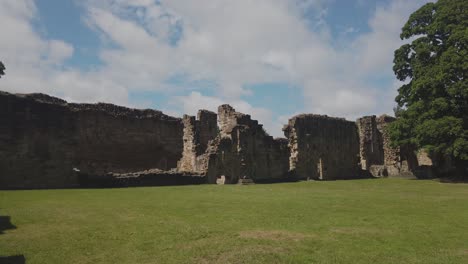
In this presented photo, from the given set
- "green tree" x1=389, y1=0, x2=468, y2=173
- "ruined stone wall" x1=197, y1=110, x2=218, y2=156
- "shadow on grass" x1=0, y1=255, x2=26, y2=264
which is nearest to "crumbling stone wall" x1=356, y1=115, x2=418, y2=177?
"green tree" x1=389, y1=0, x2=468, y2=173

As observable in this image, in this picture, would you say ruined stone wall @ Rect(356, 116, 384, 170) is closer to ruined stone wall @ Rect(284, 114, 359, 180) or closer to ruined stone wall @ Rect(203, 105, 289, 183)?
ruined stone wall @ Rect(284, 114, 359, 180)

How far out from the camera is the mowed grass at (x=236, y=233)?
223 inches

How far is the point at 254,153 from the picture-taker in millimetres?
25359

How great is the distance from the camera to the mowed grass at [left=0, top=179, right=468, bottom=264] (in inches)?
223

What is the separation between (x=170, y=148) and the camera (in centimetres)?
3375

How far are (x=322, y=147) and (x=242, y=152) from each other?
897cm

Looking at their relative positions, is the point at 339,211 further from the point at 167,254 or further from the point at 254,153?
the point at 254,153

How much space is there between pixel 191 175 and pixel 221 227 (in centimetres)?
1442

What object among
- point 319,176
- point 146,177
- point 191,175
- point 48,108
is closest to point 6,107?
point 48,108

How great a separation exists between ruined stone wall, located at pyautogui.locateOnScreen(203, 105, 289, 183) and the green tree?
7.94m

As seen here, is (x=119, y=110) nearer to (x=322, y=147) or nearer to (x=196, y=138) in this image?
(x=196, y=138)

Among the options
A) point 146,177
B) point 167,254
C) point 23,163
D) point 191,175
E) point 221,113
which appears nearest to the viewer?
point 167,254

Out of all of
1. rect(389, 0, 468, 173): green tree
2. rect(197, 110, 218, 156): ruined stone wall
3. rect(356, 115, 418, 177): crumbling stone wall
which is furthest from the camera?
rect(356, 115, 418, 177): crumbling stone wall

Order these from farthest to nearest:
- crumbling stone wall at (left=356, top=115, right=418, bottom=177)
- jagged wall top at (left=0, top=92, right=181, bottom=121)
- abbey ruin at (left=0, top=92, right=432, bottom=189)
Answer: crumbling stone wall at (left=356, top=115, right=418, bottom=177) < jagged wall top at (left=0, top=92, right=181, bottom=121) < abbey ruin at (left=0, top=92, right=432, bottom=189)
